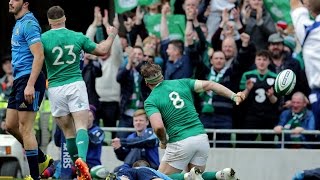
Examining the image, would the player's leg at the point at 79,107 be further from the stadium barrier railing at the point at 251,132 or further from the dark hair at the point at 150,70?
the stadium barrier railing at the point at 251,132

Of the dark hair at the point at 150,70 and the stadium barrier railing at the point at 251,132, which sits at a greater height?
the dark hair at the point at 150,70

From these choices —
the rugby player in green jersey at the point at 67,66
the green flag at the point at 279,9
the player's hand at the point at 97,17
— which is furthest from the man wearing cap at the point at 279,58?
the rugby player in green jersey at the point at 67,66

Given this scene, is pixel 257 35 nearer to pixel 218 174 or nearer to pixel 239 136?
pixel 239 136

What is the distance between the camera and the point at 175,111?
15.0m

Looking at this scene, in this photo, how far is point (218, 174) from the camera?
1495 centimetres

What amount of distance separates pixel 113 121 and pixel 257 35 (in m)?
2.87

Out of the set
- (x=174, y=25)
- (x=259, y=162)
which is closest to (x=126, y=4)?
(x=174, y=25)

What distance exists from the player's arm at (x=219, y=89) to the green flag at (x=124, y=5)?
21.5 feet

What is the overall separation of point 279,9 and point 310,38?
787 cm

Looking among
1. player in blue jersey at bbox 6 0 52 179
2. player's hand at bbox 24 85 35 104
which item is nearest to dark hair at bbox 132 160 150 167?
player in blue jersey at bbox 6 0 52 179

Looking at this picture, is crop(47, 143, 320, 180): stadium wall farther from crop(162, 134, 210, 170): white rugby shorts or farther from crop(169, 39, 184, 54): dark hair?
crop(162, 134, 210, 170): white rugby shorts

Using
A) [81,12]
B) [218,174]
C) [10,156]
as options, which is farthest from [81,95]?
[81,12]

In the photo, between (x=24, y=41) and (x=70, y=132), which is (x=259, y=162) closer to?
(x=70, y=132)

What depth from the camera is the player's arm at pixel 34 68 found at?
15.0m
